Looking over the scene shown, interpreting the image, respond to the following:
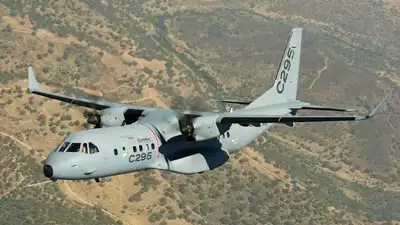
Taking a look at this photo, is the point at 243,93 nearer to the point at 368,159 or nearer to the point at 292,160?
the point at 368,159

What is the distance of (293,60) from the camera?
170ft

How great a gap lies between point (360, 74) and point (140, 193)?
109781mm

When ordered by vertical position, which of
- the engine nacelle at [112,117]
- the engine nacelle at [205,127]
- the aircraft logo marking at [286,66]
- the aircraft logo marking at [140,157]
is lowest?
the aircraft logo marking at [140,157]

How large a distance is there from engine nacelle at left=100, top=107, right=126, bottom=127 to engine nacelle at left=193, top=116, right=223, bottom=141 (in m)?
6.57

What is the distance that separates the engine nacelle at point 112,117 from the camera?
140ft

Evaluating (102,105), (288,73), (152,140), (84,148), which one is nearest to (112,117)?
(102,105)

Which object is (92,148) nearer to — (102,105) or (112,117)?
(112,117)

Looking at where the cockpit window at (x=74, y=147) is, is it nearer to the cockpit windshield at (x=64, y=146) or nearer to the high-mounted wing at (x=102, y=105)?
the cockpit windshield at (x=64, y=146)

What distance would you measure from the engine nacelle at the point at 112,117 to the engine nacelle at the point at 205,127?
6.57 meters

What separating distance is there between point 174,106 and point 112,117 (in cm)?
447

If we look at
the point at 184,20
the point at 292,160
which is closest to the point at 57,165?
the point at 292,160

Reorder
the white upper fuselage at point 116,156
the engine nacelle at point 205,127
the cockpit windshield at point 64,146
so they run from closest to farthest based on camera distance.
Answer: the white upper fuselage at point 116,156
the cockpit windshield at point 64,146
the engine nacelle at point 205,127

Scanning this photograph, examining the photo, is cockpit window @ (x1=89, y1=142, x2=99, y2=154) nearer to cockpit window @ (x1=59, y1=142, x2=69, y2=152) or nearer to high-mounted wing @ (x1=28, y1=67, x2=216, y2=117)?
cockpit window @ (x1=59, y1=142, x2=69, y2=152)

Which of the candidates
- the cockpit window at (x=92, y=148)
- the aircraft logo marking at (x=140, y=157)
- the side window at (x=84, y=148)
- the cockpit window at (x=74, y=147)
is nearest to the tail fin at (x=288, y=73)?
the aircraft logo marking at (x=140, y=157)
